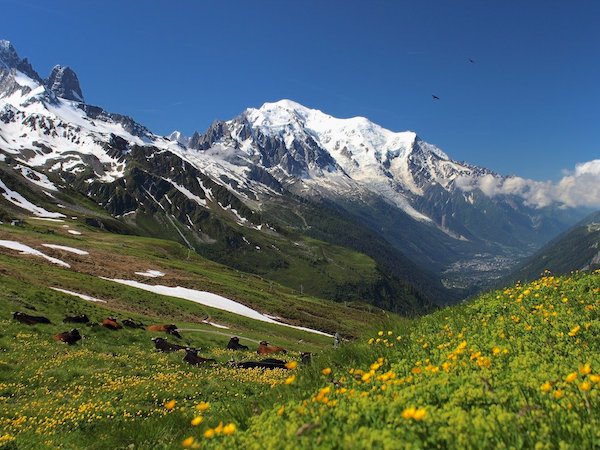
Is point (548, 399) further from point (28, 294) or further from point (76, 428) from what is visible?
point (28, 294)

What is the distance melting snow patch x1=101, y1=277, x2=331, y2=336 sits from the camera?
230 ft

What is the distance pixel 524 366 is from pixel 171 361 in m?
22.3

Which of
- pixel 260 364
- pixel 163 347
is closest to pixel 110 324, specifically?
→ pixel 163 347

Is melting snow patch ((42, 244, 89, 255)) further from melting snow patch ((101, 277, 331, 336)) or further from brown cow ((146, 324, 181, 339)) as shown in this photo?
brown cow ((146, 324, 181, 339))

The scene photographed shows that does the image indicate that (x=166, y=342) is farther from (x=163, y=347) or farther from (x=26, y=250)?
(x=26, y=250)

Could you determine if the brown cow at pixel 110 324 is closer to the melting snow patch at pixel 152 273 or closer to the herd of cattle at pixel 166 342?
the herd of cattle at pixel 166 342

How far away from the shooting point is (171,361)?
1029 inches

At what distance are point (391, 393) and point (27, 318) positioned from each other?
31376mm

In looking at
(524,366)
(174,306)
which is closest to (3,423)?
Answer: (524,366)

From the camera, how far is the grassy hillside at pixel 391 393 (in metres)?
5.42

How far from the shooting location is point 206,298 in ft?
244

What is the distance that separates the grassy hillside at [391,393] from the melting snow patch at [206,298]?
4906 centimetres

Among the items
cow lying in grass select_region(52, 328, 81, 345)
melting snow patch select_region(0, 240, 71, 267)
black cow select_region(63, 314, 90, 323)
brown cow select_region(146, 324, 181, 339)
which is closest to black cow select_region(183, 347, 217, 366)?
cow lying in grass select_region(52, 328, 81, 345)

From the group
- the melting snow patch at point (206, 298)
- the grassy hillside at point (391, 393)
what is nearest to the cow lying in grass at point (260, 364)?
the grassy hillside at point (391, 393)
